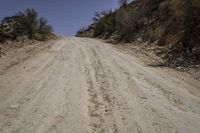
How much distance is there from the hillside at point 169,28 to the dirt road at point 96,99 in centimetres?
317

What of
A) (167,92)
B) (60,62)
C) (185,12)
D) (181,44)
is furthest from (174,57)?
(167,92)

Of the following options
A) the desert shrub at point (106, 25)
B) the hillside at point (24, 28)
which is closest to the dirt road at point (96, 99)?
the hillside at point (24, 28)

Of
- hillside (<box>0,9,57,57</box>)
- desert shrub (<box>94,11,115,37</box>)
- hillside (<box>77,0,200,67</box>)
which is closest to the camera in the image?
hillside (<box>77,0,200,67</box>)

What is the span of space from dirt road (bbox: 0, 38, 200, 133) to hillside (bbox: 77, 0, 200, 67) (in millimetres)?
3165

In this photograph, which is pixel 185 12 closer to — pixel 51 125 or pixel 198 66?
pixel 198 66

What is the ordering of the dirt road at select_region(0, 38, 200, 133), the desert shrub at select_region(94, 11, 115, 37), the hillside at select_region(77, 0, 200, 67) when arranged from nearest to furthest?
the dirt road at select_region(0, 38, 200, 133) → the hillside at select_region(77, 0, 200, 67) → the desert shrub at select_region(94, 11, 115, 37)

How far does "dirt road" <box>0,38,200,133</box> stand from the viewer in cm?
628

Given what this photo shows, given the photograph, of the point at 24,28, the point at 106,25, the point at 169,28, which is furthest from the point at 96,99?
the point at 106,25

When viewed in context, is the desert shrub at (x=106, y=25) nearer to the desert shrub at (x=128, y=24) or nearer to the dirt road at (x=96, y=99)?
the desert shrub at (x=128, y=24)

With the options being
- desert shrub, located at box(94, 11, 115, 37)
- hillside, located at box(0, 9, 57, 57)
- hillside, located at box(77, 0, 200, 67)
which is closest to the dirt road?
hillside, located at box(77, 0, 200, 67)

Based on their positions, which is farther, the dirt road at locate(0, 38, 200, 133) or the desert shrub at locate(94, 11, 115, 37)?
the desert shrub at locate(94, 11, 115, 37)

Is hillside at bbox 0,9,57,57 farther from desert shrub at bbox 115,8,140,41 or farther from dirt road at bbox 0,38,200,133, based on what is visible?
dirt road at bbox 0,38,200,133

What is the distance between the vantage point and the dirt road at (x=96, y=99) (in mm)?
6277

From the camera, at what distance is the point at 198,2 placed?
1593 cm
